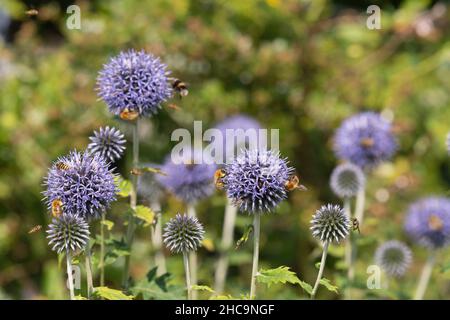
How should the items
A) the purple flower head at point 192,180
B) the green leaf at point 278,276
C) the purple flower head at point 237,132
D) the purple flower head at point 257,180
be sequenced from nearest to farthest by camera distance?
1. the green leaf at point 278,276
2. the purple flower head at point 257,180
3. the purple flower head at point 192,180
4. the purple flower head at point 237,132

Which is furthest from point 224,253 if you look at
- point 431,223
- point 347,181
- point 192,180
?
point 431,223

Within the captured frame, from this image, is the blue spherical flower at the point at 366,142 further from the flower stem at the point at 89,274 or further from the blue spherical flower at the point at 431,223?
the flower stem at the point at 89,274

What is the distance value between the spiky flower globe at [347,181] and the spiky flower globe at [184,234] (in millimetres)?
1420

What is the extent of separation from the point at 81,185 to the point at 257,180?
2.33 feet

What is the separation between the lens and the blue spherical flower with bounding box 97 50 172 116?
2.91m

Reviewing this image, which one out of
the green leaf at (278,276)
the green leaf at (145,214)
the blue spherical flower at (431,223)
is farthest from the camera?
the blue spherical flower at (431,223)

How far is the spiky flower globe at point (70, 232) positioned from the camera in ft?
8.44

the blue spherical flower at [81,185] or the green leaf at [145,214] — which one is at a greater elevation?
the blue spherical flower at [81,185]

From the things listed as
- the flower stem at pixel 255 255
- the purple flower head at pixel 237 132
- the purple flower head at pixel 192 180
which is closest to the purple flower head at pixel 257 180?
the flower stem at pixel 255 255

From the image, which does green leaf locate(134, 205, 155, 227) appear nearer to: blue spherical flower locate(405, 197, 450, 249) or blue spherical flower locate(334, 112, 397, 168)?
blue spherical flower locate(334, 112, 397, 168)

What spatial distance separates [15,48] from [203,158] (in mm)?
3499
